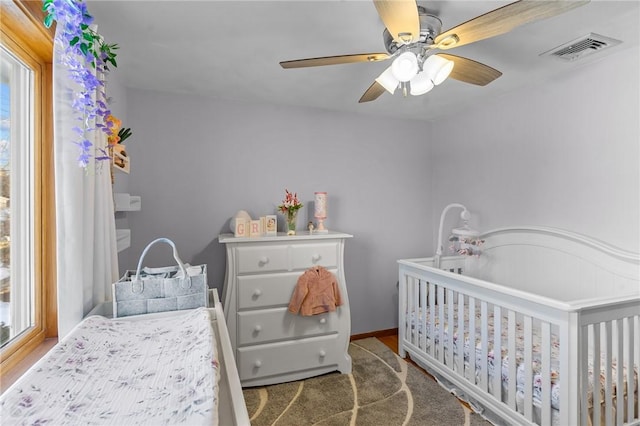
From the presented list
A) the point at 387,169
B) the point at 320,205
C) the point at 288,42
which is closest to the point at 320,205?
the point at 320,205

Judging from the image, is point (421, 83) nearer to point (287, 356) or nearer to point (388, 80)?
point (388, 80)

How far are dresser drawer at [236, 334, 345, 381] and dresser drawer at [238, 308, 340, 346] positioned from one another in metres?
0.05

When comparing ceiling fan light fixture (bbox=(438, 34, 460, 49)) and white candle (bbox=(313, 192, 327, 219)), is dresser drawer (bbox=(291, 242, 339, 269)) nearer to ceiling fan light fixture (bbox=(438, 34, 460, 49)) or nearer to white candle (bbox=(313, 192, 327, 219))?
white candle (bbox=(313, 192, 327, 219))

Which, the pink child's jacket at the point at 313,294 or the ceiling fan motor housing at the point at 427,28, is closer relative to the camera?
the ceiling fan motor housing at the point at 427,28

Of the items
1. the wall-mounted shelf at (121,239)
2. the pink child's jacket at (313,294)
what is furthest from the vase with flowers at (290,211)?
the wall-mounted shelf at (121,239)

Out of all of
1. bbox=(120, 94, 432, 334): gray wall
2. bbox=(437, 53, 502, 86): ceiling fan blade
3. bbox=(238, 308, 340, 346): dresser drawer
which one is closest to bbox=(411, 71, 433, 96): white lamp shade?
bbox=(437, 53, 502, 86): ceiling fan blade

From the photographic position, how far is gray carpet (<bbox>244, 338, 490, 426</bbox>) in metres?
2.12

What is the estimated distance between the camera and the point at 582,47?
199 cm

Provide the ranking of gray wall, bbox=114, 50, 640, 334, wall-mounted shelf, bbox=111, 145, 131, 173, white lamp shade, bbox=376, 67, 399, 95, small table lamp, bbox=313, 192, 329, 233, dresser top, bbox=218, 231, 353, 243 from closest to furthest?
white lamp shade, bbox=376, 67, 399, 95
wall-mounted shelf, bbox=111, 145, 131, 173
gray wall, bbox=114, 50, 640, 334
dresser top, bbox=218, 231, 353, 243
small table lamp, bbox=313, 192, 329, 233

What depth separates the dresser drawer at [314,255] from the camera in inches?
104

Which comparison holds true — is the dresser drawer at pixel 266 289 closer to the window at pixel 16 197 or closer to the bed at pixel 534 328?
the bed at pixel 534 328

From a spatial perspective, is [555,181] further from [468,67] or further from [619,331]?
[468,67]

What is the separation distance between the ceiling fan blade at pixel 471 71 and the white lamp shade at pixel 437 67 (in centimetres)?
4

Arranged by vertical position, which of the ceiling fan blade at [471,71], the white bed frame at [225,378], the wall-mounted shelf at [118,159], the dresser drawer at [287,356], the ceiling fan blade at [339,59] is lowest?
the dresser drawer at [287,356]
